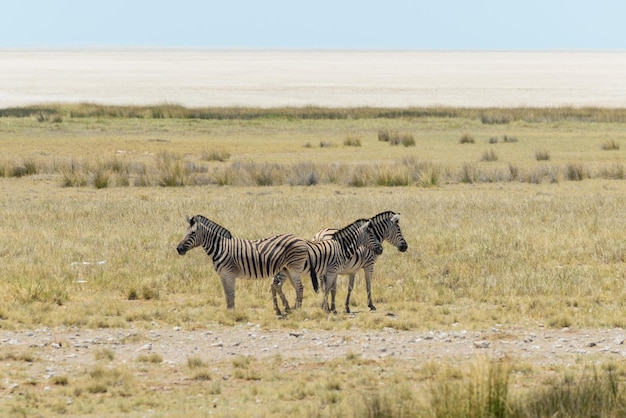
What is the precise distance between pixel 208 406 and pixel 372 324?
156 inches

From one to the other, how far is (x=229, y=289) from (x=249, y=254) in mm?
650

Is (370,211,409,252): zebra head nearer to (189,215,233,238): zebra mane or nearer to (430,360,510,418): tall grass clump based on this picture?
(189,215,233,238): zebra mane

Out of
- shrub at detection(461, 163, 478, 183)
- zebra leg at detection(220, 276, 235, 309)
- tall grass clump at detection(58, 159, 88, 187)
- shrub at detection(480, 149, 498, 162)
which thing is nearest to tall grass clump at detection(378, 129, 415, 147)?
shrub at detection(480, 149, 498, 162)

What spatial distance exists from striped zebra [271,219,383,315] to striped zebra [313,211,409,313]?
4.3 inches

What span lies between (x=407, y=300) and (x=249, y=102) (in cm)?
7918

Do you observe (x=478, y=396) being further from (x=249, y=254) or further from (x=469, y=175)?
(x=469, y=175)

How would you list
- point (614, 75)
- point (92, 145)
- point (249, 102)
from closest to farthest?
point (92, 145), point (249, 102), point (614, 75)

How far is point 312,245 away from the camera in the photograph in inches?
531

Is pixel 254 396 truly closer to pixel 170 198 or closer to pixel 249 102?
pixel 170 198

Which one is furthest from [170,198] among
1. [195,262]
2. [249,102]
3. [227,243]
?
[249,102]

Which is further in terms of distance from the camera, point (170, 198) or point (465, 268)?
point (170, 198)

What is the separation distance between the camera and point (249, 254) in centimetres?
1347

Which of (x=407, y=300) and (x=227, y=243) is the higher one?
(x=227, y=243)

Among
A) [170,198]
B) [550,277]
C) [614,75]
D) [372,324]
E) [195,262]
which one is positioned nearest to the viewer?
[372,324]
